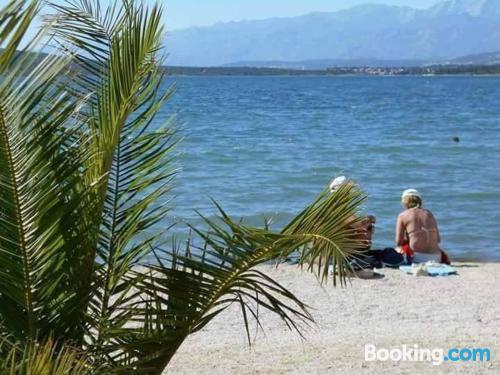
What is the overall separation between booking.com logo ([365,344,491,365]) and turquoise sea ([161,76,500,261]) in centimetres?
135

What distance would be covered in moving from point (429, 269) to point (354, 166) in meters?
13.0

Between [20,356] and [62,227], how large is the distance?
458mm

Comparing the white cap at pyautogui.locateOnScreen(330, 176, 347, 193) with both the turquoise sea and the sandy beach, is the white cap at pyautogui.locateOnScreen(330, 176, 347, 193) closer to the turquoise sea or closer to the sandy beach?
the turquoise sea

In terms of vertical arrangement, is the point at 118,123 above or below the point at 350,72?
below

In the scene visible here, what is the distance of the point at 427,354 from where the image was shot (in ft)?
19.0

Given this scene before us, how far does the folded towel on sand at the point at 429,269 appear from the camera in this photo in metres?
9.16

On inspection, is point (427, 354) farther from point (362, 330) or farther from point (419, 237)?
point (419, 237)

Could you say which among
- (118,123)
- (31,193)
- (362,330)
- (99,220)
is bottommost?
(362,330)

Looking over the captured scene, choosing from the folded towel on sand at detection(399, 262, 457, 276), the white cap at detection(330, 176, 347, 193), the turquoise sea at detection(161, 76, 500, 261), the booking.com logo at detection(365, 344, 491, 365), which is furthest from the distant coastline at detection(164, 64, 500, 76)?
the booking.com logo at detection(365, 344, 491, 365)

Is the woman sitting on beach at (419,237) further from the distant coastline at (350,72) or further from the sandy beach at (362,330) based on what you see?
the distant coastline at (350,72)

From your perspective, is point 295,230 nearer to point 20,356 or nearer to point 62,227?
point 62,227

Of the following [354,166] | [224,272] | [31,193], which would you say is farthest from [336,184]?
[354,166]

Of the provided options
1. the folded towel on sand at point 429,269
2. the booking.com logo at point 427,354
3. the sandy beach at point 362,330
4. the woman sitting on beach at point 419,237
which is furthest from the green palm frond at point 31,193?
the woman sitting on beach at point 419,237

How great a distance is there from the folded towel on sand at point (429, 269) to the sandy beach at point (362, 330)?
0.56 ft
